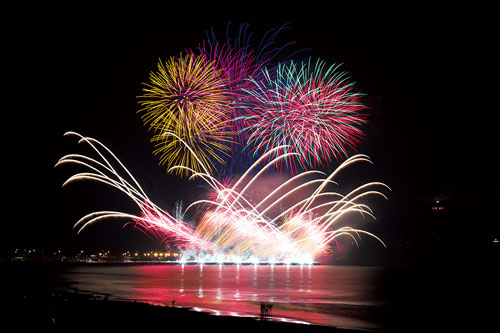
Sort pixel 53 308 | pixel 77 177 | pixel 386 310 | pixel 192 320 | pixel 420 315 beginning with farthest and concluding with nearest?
1. pixel 77 177
2. pixel 386 310
3. pixel 420 315
4. pixel 192 320
5. pixel 53 308

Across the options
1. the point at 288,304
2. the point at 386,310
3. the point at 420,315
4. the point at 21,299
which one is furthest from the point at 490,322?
the point at 21,299

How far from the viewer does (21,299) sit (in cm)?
2041

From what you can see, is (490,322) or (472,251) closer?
(490,322)

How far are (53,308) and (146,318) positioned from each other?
3456mm

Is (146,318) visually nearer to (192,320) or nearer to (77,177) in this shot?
(192,320)

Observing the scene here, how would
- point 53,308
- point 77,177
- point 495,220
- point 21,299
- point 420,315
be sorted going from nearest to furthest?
1. point 53,308
2. point 21,299
3. point 420,315
4. point 77,177
5. point 495,220

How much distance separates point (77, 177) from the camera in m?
47.8

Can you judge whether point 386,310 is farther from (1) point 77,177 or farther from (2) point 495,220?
(2) point 495,220

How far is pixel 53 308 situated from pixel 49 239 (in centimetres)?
19937

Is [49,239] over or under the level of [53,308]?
under

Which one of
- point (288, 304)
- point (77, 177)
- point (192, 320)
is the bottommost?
point (288, 304)

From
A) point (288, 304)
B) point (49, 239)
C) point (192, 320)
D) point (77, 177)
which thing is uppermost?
point (77, 177)

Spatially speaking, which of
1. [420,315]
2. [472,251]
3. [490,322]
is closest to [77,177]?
[420,315]

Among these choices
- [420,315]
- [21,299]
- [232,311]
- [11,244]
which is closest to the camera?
[21,299]
